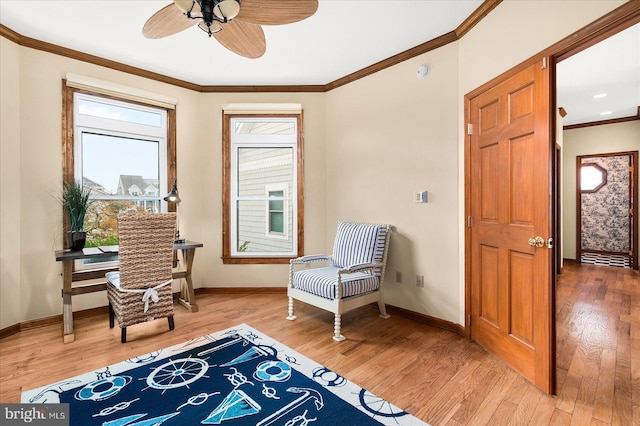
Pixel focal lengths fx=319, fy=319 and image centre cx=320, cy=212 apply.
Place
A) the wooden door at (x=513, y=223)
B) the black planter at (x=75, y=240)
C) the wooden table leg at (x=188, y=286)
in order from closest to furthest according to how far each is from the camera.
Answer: the wooden door at (x=513, y=223)
the black planter at (x=75, y=240)
the wooden table leg at (x=188, y=286)

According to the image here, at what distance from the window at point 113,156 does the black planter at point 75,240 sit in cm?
27

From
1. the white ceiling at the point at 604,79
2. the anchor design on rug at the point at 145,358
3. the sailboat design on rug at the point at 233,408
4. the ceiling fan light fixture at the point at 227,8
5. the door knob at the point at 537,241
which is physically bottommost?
the sailboat design on rug at the point at 233,408

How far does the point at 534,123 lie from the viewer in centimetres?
213

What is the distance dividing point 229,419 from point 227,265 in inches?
106

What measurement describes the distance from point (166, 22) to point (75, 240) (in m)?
2.30

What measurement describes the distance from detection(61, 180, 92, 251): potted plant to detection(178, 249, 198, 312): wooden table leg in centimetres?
100

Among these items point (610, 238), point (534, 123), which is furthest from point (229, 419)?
point (610, 238)

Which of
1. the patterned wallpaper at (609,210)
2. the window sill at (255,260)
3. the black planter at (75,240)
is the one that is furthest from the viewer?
the patterned wallpaper at (609,210)

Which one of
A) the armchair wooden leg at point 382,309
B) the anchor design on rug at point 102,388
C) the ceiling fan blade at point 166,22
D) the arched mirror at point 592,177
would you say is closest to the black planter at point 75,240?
the anchor design on rug at point 102,388

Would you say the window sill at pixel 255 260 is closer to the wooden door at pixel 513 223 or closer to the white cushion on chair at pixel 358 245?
the white cushion on chair at pixel 358 245

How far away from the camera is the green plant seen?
3.21 meters

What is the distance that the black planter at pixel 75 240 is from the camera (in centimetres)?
313

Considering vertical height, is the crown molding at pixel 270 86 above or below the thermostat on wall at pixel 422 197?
above

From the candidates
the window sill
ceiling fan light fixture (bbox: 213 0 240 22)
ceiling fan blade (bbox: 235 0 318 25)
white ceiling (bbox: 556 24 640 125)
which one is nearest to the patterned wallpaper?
white ceiling (bbox: 556 24 640 125)
